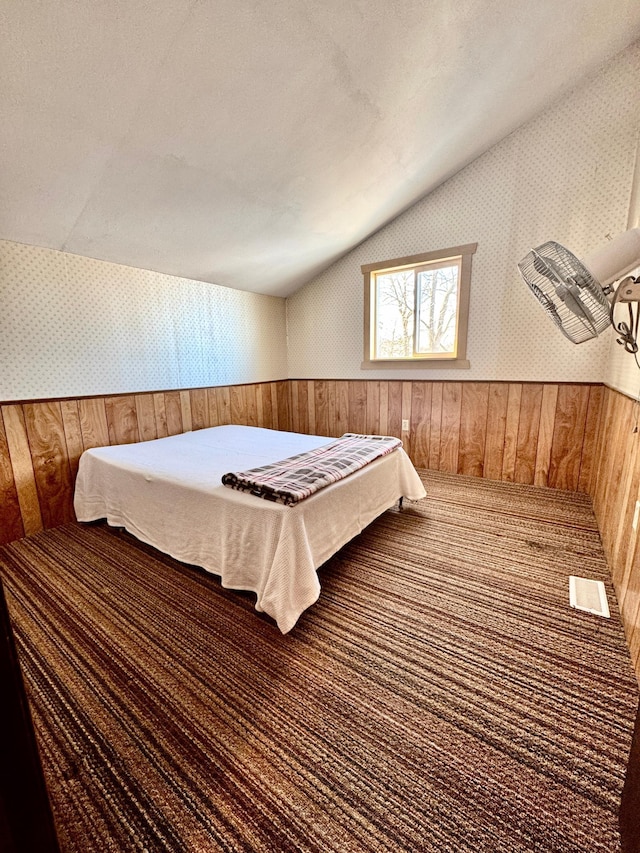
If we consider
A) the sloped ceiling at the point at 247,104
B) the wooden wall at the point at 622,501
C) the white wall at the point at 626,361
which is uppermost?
the sloped ceiling at the point at 247,104

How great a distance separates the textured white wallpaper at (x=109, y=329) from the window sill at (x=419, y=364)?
1332 millimetres

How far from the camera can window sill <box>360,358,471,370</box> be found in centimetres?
316

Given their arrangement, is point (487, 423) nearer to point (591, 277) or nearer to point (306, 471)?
point (306, 471)

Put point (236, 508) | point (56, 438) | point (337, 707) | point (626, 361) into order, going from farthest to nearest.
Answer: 1. point (56, 438)
2. point (626, 361)
3. point (236, 508)
4. point (337, 707)

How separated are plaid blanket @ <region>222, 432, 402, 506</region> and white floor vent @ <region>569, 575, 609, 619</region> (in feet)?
3.74

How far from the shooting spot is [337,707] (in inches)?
45.4

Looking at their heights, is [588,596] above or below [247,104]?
below

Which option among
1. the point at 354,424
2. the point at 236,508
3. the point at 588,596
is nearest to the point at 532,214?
the point at 354,424

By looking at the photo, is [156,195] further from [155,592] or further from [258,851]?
[258,851]

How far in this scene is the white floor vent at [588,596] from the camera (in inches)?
61.6

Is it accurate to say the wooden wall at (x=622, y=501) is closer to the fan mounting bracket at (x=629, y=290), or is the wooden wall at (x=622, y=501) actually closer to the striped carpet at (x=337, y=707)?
the striped carpet at (x=337, y=707)

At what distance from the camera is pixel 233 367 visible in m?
3.65

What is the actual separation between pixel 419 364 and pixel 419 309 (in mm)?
518

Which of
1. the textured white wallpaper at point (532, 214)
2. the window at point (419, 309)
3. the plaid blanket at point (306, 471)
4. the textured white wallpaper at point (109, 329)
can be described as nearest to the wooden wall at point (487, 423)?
the textured white wallpaper at point (532, 214)
